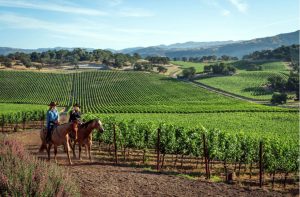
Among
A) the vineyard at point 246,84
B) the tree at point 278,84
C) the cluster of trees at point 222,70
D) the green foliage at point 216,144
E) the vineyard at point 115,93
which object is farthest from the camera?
the cluster of trees at point 222,70

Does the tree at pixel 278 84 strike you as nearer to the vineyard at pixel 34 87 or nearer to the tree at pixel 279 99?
the tree at pixel 279 99

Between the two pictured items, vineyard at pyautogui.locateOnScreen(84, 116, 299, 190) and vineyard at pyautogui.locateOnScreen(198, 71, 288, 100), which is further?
vineyard at pyautogui.locateOnScreen(198, 71, 288, 100)

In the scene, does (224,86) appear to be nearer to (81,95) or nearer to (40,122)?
(81,95)

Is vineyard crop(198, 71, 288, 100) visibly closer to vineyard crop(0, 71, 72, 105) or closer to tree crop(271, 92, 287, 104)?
tree crop(271, 92, 287, 104)

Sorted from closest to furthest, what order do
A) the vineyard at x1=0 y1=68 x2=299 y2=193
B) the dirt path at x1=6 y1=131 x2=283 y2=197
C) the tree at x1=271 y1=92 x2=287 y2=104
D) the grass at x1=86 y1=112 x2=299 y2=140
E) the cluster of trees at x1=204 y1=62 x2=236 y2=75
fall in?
1. the dirt path at x1=6 y1=131 x2=283 y2=197
2. the vineyard at x1=0 y1=68 x2=299 y2=193
3. the grass at x1=86 y1=112 x2=299 y2=140
4. the tree at x1=271 y1=92 x2=287 y2=104
5. the cluster of trees at x1=204 y1=62 x2=236 y2=75

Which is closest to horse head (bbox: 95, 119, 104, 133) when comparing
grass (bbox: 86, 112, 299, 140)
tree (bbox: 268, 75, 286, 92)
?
grass (bbox: 86, 112, 299, 140)

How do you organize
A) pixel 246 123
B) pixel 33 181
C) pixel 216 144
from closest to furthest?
Answer: pixel 33 181 < pixel 216 144 < pixel 246 123

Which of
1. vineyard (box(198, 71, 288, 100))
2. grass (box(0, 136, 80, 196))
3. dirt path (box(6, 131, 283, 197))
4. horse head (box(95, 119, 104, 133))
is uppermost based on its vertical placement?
grass (box(0, 136, 80, 196))

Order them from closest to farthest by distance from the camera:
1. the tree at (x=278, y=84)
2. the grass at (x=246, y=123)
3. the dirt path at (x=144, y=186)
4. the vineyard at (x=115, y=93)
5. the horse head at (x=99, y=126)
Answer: the dirt path at (x=144, y=186)
the horse head at (x=99, y=126)
the grass at (x=246, y=123)
the vineyard at (x=115, y=93)
the tree at (x=278, y=84)

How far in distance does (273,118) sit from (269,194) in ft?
179

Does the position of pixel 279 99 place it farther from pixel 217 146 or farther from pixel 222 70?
pixel 217 146

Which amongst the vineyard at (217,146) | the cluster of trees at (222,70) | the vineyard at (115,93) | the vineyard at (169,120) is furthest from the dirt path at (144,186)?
the cluster of trees at (222,70)

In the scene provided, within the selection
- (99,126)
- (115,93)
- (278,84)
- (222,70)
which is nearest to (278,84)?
(278,84)

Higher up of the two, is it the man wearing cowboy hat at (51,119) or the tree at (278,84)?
the man wearing cowboy hat at (51,119)
